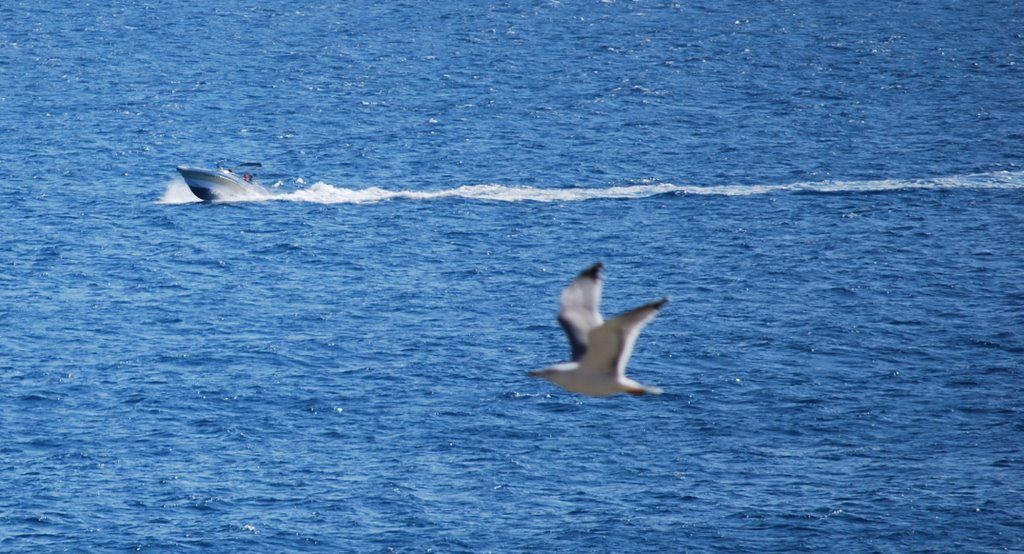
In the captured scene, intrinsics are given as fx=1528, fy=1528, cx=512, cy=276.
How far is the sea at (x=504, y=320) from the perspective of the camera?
75625 millimetres

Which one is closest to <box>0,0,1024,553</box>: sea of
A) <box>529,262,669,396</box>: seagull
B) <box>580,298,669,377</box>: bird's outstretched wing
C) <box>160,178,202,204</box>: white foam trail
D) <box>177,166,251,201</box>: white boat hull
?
<box>160,178,202,204</box>: white foam trail

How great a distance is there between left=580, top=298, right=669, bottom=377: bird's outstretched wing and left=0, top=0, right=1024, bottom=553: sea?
40304 mm

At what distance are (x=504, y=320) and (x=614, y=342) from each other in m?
67.8

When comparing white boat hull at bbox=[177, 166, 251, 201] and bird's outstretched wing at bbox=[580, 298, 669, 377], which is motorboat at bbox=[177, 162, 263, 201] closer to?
white boat hull at bbox=[177, 166, 251, 201]

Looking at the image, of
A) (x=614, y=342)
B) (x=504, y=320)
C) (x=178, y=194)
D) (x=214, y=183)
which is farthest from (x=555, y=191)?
(x=614, y=342)

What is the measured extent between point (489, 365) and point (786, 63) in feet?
Result: 361

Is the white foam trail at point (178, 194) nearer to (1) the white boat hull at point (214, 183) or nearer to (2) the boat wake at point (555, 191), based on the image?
(2) the boat wake at point (555, 191)

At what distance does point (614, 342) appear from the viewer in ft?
104

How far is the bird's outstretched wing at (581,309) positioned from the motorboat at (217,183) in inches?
3733

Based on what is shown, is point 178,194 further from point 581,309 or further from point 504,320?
point 581,309

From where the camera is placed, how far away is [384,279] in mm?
108438

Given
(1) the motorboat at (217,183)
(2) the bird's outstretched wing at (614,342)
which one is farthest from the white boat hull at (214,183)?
(2) the bird's outstretched wing at (614,342)

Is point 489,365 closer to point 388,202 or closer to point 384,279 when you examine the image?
point 384,279

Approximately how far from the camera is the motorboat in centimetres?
12425
